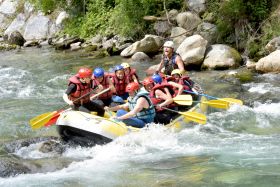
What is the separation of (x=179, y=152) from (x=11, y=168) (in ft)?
8.25

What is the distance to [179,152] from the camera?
23.9 feet

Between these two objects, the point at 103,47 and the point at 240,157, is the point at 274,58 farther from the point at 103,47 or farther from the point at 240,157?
the point at 103,47

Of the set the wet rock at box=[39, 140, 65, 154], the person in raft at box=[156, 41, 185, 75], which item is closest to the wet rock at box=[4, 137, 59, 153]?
the wet rock at box=[39, 140, 65, 154]

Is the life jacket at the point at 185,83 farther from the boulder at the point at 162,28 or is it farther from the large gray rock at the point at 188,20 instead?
the boulder at the point at 162,28

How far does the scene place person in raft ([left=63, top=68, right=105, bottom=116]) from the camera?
7.96m

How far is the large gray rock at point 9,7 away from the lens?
2807 cm

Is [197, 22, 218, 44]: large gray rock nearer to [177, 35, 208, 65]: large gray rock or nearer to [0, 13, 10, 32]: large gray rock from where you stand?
[177, 35, 208, 65]: large gray rock

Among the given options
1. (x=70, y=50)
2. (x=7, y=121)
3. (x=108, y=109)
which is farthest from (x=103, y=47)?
(x=108, y=109)

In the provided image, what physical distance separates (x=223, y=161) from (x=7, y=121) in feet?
16.3

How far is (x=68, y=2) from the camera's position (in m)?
23.1

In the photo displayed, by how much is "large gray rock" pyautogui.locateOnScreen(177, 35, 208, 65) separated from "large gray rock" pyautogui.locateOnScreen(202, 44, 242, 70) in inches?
8.3

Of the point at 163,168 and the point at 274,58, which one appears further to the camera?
the point at 274,58

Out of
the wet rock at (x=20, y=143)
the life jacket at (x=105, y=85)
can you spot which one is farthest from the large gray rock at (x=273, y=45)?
the wet rock at (x=20, y=143)

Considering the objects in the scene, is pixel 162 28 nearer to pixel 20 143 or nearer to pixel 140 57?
pixel 140 57
